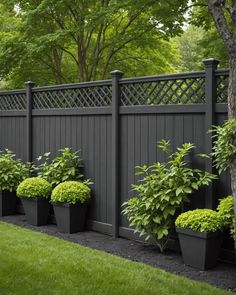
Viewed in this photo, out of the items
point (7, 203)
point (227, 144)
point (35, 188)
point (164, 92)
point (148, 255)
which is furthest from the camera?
point (7, 203)

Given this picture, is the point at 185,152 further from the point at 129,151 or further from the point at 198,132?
the point at 129,151

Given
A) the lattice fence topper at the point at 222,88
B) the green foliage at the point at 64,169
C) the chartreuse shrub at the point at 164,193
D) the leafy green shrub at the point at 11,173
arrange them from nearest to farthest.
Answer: the lattice fence topper at the point at 222,88, the chartreuse shrub at the point at 164,193, the green foliage at the point at 64,169, the leafy green shrub at the point at 11,173

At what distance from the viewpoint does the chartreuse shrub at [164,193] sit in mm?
4898

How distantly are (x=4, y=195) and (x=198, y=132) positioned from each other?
3.76 metres

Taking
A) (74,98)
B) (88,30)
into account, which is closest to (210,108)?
(74,98)

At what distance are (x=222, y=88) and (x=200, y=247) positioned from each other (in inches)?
64.5

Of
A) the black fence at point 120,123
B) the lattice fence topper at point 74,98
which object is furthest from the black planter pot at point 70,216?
the lattice fence topper at point 74,98

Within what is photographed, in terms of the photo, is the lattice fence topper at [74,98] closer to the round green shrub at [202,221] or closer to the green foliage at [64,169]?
the green foliage at [64,169]

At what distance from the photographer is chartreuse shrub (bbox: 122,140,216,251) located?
16.1 feet

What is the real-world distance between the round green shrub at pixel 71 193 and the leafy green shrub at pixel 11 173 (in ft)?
4.32

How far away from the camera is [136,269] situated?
4469mm

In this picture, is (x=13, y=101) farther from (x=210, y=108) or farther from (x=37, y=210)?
(x=210, y=108)

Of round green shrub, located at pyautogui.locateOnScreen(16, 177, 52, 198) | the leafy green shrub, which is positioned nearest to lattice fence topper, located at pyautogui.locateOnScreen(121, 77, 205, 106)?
round green shrub, located at pyautogui.locateOnScreen(16, 177, 52, 198)

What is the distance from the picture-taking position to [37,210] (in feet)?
21.9
